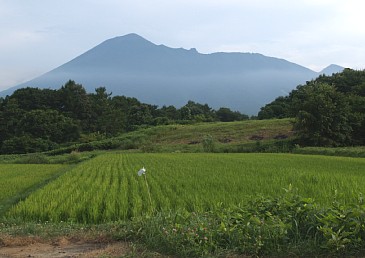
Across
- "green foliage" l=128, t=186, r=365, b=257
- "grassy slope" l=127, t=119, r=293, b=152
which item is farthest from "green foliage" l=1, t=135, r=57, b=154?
"green foliage" l=128, t=186, r=365, b=257

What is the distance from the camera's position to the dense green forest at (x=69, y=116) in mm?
49469

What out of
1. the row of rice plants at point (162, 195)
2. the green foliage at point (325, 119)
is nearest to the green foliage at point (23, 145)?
the green foliage at point (325, 119)

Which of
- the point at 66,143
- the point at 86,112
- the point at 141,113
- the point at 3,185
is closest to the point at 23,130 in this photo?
the point at 66,143

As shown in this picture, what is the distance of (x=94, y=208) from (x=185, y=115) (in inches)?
2390

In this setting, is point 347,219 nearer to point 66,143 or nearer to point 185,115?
point 66,143

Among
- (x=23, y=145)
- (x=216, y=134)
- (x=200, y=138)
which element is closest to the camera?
(x=200, y=138)

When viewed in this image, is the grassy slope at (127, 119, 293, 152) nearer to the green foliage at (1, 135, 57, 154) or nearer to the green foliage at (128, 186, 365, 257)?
the green foliage at (1, 135, 57, 154)

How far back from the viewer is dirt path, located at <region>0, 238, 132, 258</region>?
14.0 feet

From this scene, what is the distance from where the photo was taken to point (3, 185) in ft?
46.6

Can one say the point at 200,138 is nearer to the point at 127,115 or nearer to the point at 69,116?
the point at 69,116

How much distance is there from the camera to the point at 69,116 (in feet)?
189

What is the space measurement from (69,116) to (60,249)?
182ft

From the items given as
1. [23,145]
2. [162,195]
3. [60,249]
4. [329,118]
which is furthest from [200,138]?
[60,249]

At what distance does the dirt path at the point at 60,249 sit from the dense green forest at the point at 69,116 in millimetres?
45238
